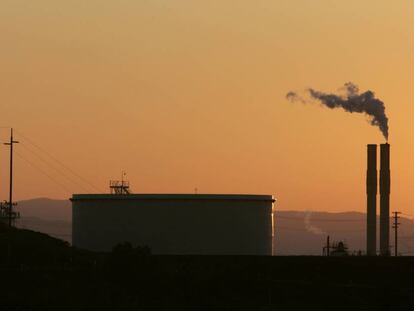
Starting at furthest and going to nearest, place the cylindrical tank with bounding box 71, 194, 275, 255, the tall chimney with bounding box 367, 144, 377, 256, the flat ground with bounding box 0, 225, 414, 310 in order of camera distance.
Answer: the tall chimney with bounding box 367, 144, 377, 256
the cylindrical tank with bounding box 71, 194, 275, 255
the flat ground with bounding box 0, 225, 414, 310

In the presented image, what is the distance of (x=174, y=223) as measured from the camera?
71.6 meters

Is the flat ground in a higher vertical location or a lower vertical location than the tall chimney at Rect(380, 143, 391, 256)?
lower

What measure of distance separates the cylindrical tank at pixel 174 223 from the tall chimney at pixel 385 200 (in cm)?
1096

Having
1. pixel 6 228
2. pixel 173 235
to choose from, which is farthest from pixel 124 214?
pixel 6 228

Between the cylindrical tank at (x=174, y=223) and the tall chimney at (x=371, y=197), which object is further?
the tall chimney at (x=371, y=197)

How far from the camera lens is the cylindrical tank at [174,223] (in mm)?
71562

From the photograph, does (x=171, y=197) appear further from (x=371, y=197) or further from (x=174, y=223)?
(x=371, y=197)

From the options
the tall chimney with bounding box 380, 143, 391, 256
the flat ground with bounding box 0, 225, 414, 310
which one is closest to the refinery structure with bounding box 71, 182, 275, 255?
the flat ground with bounding box 0, 225, 414, 310

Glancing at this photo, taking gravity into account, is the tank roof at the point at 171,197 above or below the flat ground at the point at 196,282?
above

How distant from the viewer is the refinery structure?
71.6m

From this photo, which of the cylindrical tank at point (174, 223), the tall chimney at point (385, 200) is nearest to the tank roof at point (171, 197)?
the cylindrical tank at point (174, 223)

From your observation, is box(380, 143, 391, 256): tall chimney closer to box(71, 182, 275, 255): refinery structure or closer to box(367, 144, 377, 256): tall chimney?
box(367, 144, 377, 256): tall chimney

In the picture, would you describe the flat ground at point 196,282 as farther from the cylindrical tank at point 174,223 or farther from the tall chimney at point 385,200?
the tall chimney at point 385,200

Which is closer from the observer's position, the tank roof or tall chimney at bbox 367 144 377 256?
the tank roof
